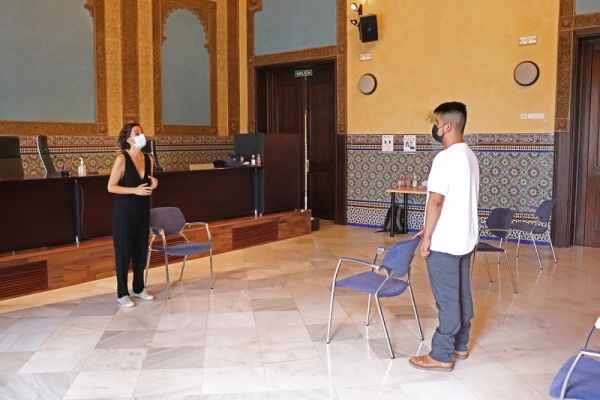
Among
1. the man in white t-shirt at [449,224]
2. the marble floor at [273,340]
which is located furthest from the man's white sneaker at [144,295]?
the man in white t-shirt at [449,224]

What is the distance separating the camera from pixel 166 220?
5602 mm

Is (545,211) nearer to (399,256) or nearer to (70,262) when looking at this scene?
(399,256)

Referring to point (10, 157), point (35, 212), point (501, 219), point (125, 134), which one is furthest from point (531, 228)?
point (10, 157)

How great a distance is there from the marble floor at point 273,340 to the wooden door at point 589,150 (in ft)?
4.76

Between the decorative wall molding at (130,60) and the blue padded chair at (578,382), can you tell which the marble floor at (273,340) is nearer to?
the blue padded chair at (578,382)

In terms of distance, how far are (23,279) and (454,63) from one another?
5940 mm

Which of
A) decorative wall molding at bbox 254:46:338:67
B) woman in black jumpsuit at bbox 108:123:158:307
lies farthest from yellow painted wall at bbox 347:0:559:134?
woman in black jumpsuit at bbox 108:123:158:307

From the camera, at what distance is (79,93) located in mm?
8125

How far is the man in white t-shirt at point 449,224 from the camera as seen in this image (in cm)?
346

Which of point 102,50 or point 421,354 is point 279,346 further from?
point 102,50

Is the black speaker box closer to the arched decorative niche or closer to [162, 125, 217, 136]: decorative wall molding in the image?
the arched decorative niche

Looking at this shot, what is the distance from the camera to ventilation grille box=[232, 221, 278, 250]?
7456 mm

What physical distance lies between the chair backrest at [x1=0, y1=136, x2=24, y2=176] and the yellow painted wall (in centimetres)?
472

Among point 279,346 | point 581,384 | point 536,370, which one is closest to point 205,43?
point 279,346
